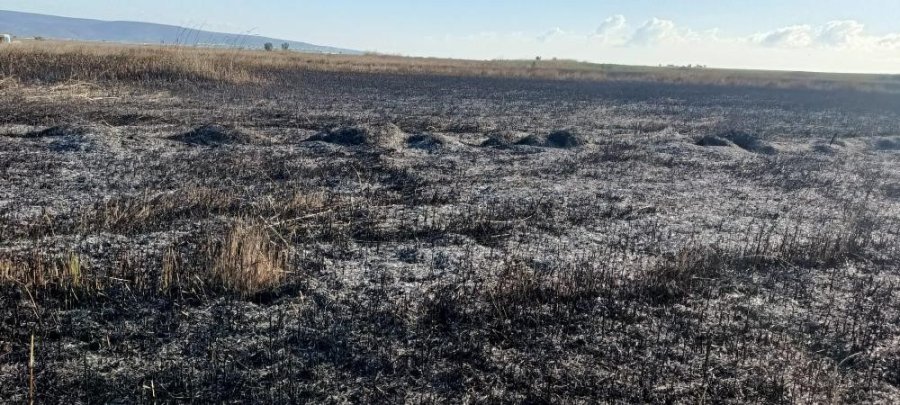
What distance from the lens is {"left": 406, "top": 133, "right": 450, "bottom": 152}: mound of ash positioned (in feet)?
39.3

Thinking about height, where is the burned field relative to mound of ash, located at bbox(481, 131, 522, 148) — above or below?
below

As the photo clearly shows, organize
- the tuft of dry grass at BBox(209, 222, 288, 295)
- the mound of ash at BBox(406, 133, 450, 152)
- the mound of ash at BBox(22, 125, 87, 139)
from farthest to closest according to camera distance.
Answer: the mound of ash at BBox(406, 133, 450, 152) < the mound of ash at BBox(22, 125, 87, 139) < the tuft of dry grass at BBox(209, 222, 288, 295)

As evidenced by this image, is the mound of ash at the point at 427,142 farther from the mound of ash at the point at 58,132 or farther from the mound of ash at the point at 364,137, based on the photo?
the mound of ash at the point at 58,132

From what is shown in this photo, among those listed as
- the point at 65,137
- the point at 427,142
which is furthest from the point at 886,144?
the point at 65,137

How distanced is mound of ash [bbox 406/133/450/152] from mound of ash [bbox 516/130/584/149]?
176cm

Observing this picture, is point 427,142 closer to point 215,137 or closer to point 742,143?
point 215,137

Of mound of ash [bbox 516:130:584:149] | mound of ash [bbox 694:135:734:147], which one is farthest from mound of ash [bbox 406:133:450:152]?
mound of ash [bbox 694:135:734:147]

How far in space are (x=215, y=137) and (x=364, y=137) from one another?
2615 mm

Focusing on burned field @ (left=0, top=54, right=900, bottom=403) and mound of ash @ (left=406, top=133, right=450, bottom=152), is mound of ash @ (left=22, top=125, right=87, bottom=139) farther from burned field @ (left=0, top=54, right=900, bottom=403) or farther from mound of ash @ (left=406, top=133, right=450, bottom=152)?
mound of ash @ (left=406, top=133, right=450, bottom=152)

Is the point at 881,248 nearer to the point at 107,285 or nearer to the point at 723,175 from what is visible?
the point at 723,175

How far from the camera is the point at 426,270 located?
230 inches

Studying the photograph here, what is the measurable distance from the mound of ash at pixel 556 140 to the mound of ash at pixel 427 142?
69.4 inches

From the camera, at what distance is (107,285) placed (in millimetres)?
5000

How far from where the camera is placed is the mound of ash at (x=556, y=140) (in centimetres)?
1315
